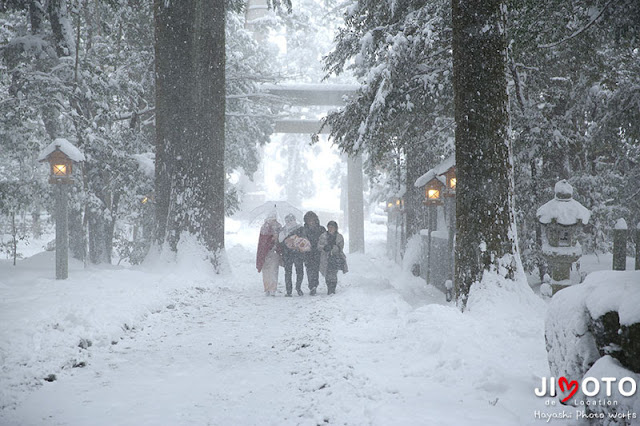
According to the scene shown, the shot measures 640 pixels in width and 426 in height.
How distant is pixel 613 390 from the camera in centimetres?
263

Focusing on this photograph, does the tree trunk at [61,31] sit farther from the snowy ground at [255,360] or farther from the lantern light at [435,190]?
the lantern light at [435,190]

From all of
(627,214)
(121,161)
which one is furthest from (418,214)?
(121,161)

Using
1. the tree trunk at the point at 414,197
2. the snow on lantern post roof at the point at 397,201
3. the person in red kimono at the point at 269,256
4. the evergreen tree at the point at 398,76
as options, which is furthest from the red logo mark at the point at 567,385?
the snow on lantern post roof at the point at 397,201

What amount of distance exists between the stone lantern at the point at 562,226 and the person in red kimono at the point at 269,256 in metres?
5.20

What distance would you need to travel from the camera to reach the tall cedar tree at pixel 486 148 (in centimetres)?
608

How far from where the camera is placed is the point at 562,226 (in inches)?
351

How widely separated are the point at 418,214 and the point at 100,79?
10224mm

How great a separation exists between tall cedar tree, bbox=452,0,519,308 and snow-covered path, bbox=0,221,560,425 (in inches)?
28.5

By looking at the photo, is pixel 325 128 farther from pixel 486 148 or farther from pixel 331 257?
pixel 486 148

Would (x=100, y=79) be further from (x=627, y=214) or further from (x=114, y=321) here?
(x=627, y=214)

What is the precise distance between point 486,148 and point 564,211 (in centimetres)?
367

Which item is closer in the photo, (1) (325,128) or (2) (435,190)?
(2) (435,190)

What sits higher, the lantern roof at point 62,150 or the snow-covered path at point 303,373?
the lantern roof at point 62,150

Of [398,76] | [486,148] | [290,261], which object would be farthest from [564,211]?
[290,261]
